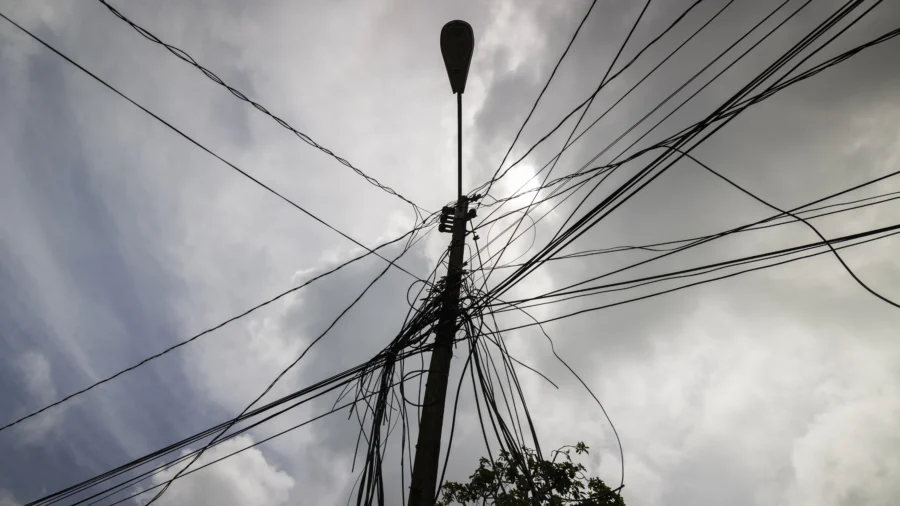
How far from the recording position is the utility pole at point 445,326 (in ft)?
7.93

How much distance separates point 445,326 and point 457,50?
238 cm

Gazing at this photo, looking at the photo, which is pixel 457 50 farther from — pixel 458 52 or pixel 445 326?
pixel 445 326

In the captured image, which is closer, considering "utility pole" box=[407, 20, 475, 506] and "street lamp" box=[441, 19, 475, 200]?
"utility pole" box=[407, 20, 475, 506]

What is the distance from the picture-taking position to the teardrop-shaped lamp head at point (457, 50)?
3.42 m

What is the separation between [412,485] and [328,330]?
6.33 ft

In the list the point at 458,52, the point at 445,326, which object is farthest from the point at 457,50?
the point at 445,326

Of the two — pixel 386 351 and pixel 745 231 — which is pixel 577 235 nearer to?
pixel 745 231

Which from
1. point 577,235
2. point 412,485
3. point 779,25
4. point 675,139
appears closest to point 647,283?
point 577,235

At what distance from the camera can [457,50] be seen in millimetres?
3502

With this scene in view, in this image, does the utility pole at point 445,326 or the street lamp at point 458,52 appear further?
the street lamp at point 458,52

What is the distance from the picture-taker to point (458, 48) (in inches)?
138

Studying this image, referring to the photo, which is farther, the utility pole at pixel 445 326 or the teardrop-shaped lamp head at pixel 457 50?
the teardrop-shaped lamp head at pixel 457 50

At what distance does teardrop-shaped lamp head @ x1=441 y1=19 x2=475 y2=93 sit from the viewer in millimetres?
3422

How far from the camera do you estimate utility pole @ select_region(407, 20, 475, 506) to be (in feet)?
7.93
